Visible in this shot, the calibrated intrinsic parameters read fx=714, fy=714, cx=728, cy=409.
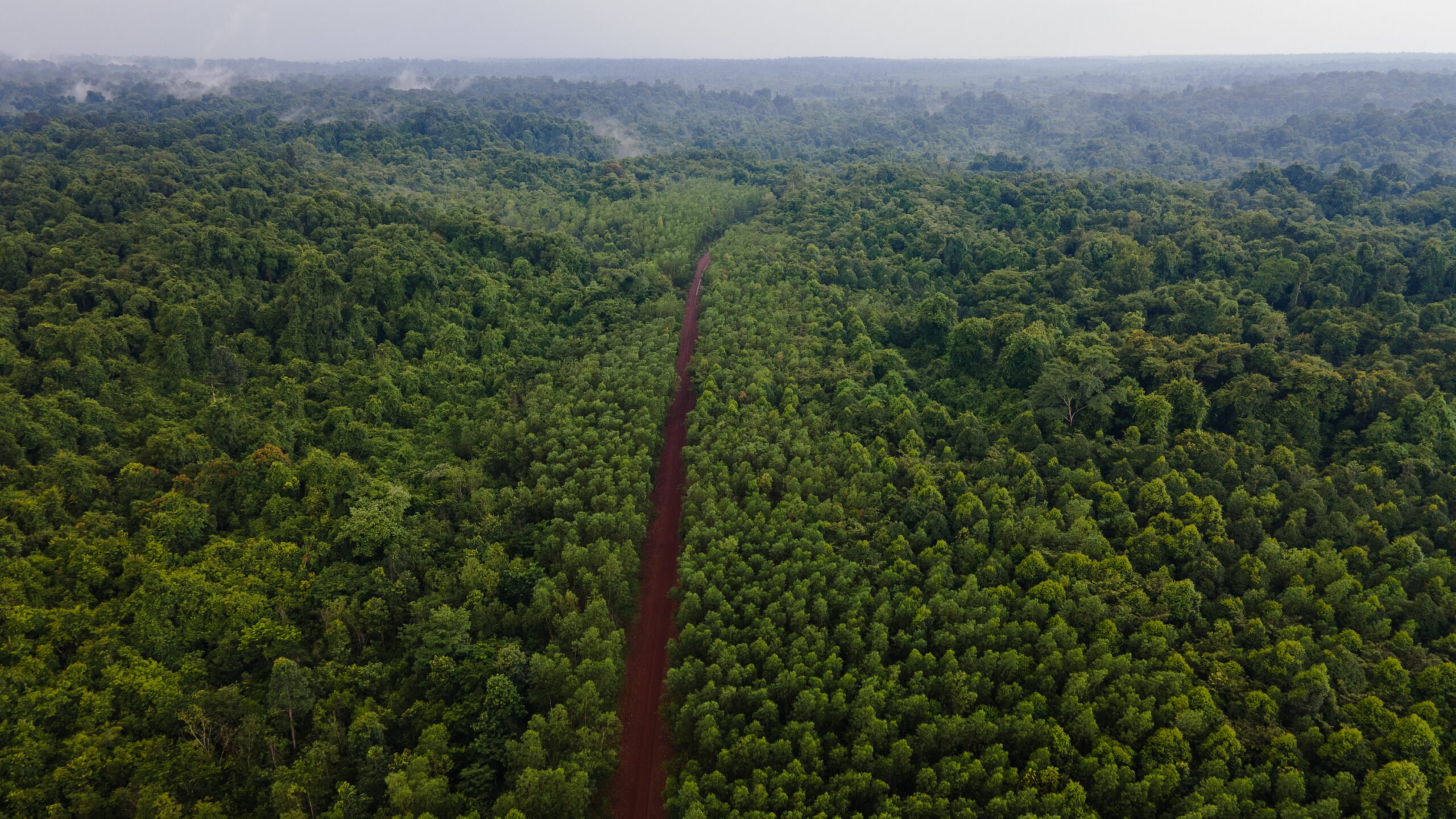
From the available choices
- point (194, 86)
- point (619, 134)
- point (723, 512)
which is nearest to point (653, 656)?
point (723, 512)

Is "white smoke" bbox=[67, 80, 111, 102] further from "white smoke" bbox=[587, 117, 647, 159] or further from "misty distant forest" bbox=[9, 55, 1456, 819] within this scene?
"misty distant forest" bbox=[9, 55, 1456, 819]

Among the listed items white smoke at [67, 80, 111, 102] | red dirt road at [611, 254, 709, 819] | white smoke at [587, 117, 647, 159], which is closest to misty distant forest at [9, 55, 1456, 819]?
red dirt road at [611, 254, 709, 819]

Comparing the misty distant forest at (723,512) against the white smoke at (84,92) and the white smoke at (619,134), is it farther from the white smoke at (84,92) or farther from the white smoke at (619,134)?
the white smoke at (84,92)

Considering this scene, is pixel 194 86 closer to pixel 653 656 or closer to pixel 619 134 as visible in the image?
pixel 619 134

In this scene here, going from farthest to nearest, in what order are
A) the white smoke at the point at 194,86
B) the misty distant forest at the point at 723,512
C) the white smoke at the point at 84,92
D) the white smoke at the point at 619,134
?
1. the white smoke at the point at 194,86
2. the white smoke at the point at 84,92
3. the white smoke at the point at 619,134
4. the misty distant forest at the point at 723,512

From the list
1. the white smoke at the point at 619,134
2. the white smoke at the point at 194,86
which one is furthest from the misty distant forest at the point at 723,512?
the white smoke at the point at 194,86

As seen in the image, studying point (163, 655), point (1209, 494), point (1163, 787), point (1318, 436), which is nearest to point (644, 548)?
point (163, 655)
